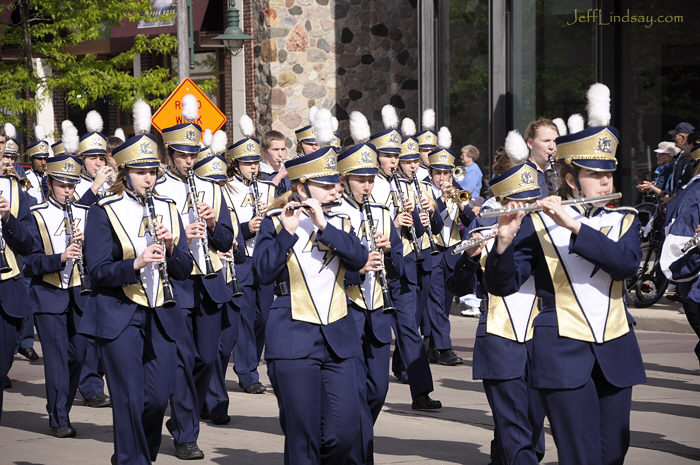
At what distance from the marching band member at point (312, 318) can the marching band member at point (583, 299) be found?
1019 mm

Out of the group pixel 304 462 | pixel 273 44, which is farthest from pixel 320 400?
pixel 273 44

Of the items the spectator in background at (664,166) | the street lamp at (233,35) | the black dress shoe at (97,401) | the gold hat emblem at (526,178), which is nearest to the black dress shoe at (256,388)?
the black dress shoe at (97,401)

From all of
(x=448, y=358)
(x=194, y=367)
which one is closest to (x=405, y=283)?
(x=194, y=367)

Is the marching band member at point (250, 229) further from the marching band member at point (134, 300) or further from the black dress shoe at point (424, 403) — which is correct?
the marching band member at point (134, 300)

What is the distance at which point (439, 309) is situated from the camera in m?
11.9

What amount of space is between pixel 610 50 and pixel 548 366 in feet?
46.3

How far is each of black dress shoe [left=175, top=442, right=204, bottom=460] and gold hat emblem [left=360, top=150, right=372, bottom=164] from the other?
235cm

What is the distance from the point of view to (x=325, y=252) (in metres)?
6.54

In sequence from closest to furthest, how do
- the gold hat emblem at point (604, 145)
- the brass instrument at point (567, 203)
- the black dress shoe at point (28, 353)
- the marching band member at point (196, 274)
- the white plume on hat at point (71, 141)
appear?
1. the brass instrument at point (567, 203)
2. the gold hat emblem at point (604, 145)
3. the marching band member at point (196, 274)
4. the white plume on hat at point (71, 141)
5. the black dress shoe at point (28, 353)

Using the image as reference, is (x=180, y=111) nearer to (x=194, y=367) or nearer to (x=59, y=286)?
(x=59, y=286)

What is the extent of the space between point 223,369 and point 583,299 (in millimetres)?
4785

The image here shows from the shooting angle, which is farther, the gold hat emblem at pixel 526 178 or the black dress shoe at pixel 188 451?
the black dress shoe at pixel 188 451

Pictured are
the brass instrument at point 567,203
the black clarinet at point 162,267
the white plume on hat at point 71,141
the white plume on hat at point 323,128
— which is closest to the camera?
the brass instrument at point 567,203

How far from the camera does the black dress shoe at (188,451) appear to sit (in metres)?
8.29
